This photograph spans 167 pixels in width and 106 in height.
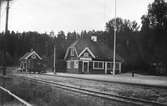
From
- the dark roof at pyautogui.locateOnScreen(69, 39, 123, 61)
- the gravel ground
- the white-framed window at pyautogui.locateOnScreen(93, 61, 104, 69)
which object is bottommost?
the gravel ground

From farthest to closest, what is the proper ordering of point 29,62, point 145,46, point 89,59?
1. point 145,46
2. point 29,62
3. point 89,59

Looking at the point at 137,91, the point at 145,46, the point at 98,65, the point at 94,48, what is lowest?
the point at 137,91

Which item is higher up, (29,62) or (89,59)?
(89,59)

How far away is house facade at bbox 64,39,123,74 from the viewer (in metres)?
49.8

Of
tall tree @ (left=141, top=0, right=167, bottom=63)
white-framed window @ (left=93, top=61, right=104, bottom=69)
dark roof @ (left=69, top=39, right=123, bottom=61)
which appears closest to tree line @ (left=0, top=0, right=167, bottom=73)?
tall tree @ (left=141, top=0, right=167, bottom=63)

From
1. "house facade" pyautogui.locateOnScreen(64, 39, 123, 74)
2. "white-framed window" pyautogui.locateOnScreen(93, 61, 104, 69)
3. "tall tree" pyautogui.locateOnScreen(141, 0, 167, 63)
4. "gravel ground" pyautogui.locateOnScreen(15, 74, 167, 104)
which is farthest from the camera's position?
"tall tree" pyautogui.locateOnScreen(141, 0, 167, 63)

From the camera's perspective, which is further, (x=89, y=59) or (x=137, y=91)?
(x=89, y=59)

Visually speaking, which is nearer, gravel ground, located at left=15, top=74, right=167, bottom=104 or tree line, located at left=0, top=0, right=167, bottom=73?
gravel ground, located at left=15, top=74, right=167, bottom=104

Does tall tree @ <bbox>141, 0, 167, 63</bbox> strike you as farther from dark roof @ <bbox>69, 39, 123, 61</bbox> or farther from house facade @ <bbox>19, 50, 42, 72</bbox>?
house facade @ <bbox>19, 50, 42, 72</bbox>

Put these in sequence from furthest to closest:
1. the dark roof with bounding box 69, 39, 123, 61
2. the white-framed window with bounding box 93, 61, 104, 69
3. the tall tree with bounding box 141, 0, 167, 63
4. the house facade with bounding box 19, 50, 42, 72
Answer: the tall tree with bounding box 141, 0, 167, 63, the dark roof with bounding box 69, 39, 123, 61, the house facade with bounding box 19, 50, 42, 72, the white-framed window with bounding box 93, 61, 104, 69

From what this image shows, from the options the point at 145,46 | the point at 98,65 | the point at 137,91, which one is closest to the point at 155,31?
the point at 145,46

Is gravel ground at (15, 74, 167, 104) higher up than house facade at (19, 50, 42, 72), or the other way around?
house facade at (19, 50, 42, 72)

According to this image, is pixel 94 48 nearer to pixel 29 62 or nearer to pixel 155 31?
pixel 29 62

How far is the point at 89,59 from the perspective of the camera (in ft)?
163
